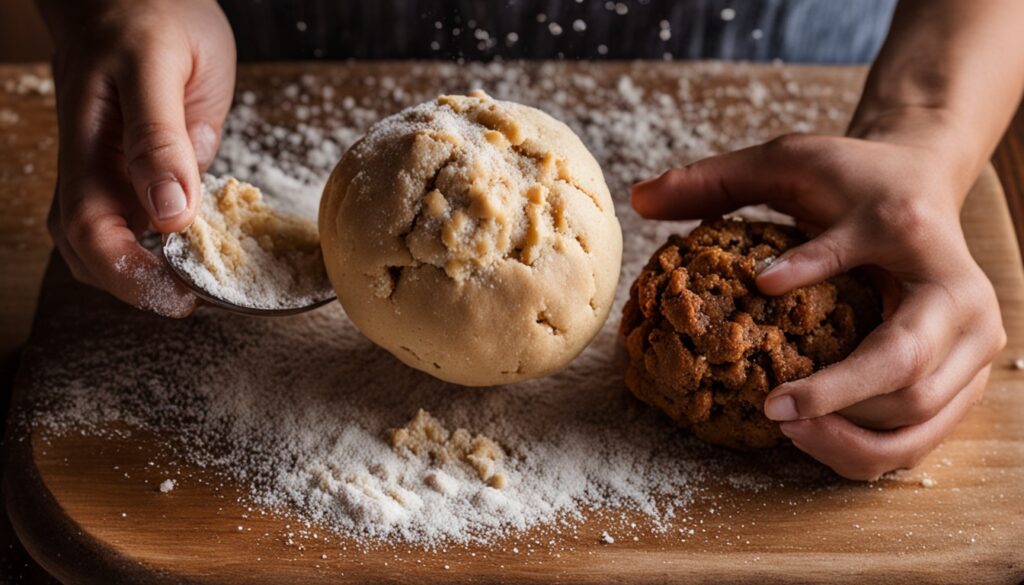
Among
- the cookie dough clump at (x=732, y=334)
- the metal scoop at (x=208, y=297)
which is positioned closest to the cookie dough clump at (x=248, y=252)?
the metal scoop at (x=208, y=297)

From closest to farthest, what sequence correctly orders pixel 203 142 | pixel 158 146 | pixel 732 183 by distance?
pixel 158 146 < pixel 732 183 < pixel 203 142

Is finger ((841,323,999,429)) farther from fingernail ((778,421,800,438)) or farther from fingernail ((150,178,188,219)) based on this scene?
fingernail ((150,178,188,219))

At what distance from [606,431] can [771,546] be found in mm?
272

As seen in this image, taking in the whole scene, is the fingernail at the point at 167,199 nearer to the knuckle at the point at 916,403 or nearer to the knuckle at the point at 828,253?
the knuckle at the point at 828,253

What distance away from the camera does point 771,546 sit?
51.3 inches

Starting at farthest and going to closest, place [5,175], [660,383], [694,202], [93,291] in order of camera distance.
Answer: [5,175] → [93,291] → [694,202] → [660,383]

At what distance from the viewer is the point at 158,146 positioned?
1371 mm

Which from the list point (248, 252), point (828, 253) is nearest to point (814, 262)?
point (828, 253)

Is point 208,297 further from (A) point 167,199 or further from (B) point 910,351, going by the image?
(B) point 910,351

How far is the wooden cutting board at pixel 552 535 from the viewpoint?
4.17 feet

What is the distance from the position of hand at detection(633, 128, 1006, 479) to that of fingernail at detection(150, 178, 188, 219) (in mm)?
747

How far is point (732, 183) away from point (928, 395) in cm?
40

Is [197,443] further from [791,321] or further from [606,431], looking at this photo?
[791,321]

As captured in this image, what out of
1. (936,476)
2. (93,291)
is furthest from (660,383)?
(93,291)
